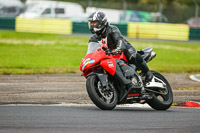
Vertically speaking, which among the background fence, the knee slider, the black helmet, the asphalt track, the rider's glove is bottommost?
the background fence

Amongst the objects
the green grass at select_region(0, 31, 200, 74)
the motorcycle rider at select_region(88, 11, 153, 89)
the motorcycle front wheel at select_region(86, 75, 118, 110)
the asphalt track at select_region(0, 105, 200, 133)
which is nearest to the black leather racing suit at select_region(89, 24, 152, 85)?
the motorcycle rider at select_region(88, 11, 153, 89)

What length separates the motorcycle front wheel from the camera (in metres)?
7.31

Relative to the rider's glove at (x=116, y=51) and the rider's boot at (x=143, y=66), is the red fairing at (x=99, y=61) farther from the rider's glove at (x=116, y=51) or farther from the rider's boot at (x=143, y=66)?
the rider's boot at (x=143, y=66)

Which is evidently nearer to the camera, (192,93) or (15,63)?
(192,93)

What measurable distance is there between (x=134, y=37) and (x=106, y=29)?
2733 centimetres

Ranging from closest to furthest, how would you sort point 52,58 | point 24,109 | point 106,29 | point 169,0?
point 24,109
point 106,29
point 52,58
point 169,0

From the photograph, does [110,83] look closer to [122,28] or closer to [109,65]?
[109,65]

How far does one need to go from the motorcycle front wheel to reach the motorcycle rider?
0.29 metres

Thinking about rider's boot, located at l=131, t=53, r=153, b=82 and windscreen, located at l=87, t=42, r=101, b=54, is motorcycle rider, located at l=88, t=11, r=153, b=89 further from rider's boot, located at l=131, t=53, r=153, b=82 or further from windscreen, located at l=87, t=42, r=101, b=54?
windscreen, located at l=87, t=42, r=101, b=54

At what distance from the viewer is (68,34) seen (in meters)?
36.2

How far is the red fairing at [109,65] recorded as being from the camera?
24.7 feet

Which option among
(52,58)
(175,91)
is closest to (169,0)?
(52,58)

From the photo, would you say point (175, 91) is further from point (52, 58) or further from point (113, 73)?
point (52, 58)

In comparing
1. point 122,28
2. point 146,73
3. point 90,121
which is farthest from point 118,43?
point 122,28
